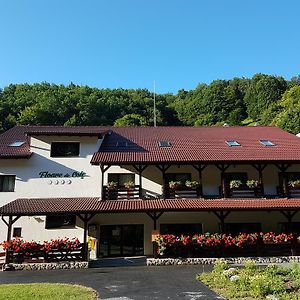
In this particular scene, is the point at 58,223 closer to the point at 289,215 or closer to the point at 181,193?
the point at 181,193

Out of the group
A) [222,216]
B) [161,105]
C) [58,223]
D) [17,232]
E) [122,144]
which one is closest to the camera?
[222,216]

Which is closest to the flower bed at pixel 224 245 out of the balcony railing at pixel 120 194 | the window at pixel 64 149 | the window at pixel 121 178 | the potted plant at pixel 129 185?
the balcony railing at pixel 120 194

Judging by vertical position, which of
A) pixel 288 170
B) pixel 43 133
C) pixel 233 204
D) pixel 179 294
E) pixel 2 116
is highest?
pixel 2 116

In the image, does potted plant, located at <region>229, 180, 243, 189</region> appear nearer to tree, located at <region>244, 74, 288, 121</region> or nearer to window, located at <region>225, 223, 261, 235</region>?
window, located at <region>225, 223, 261, 235</region>

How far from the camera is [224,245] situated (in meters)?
17.3

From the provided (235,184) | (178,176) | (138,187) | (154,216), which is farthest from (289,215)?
(138,187)

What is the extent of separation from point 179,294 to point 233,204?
9129 mm

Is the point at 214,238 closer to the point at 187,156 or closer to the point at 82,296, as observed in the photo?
the point at 187,156

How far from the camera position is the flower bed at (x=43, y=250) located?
16688 millimetres

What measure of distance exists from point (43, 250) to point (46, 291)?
649 centimetres

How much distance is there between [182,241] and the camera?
1708 centimetres

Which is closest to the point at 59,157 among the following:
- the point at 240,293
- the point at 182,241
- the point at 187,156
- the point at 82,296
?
the point at 187,156

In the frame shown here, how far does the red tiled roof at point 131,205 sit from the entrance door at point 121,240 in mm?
1872

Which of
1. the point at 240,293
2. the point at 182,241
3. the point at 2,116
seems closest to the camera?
the point at 240,293
